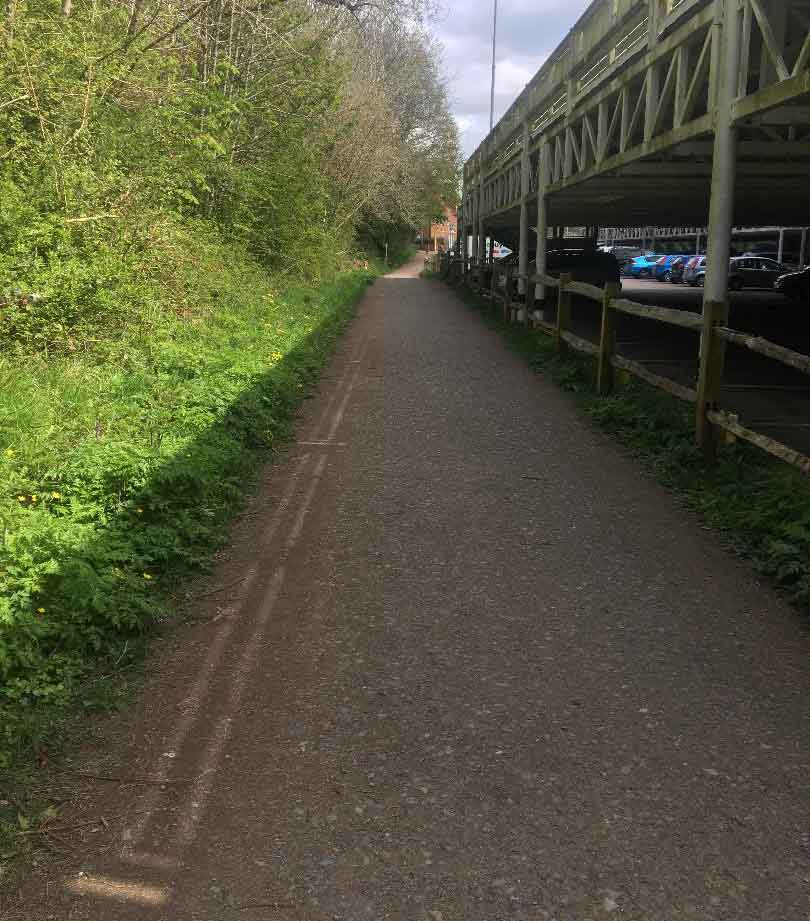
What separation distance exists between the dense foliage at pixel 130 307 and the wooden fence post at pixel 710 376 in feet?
12.0

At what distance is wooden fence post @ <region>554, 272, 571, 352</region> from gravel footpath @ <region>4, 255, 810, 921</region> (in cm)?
684

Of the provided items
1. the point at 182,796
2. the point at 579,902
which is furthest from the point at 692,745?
the point at 182,796

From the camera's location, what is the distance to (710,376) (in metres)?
7.40

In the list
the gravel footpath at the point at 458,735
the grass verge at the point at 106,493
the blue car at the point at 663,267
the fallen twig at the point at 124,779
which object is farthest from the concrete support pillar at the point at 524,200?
the blue car at the point at 663,267

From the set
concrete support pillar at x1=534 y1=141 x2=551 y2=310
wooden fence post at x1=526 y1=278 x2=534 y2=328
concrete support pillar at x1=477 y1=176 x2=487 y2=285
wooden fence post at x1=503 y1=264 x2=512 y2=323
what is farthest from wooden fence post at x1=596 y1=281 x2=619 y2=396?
concrete support pillar at x1=477 y1=176 x2=487 y2=285

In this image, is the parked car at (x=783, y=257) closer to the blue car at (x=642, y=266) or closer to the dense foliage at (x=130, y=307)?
the blue car at (x=642, y=266)

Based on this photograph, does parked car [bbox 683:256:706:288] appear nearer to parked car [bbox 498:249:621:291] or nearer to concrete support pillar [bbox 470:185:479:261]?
concrete support pillar [bbox 470:185:479:261]

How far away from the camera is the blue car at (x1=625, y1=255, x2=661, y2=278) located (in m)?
49.1

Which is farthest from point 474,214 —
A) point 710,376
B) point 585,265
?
point 710,376

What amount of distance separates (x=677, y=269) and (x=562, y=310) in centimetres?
3401

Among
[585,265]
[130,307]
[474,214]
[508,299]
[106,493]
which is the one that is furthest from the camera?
[474,214]

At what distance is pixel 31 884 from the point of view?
9.29 ft

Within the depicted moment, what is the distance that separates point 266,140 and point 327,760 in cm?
1851

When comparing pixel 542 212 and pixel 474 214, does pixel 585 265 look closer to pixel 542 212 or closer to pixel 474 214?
pixel 474 214
